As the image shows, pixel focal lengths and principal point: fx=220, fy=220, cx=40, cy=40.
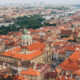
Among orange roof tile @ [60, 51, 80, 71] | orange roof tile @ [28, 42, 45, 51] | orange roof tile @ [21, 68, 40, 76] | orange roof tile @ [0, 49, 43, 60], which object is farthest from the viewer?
orange roof tile @ [28, 42, 45, 51]

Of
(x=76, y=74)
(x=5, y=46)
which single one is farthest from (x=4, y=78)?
(x=5, y=46)

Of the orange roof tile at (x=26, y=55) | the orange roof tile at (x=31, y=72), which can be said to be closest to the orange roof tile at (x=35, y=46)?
the orange roof tile at (x=26, y=55)

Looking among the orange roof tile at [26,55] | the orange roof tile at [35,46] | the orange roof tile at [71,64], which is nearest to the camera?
the orange roof tile at [71,64]

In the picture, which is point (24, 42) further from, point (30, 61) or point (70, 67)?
point (70, 67)

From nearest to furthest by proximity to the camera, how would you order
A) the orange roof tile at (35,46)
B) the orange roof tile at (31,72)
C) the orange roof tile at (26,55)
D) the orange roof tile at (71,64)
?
the orange roof tile at (31,72), the orange roof tile at (71,64), the orange roof tile at (26,55), the orange roof tile at (35,46)

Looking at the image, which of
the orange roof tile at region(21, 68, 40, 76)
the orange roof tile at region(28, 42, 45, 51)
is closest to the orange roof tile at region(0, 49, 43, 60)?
the orange roof tile at region(28, 42, 45, 51)

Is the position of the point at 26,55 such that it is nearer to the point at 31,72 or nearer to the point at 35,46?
the point at 35,46

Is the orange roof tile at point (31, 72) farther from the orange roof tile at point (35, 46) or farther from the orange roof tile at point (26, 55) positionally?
the orange roof tile at point (35, 46)

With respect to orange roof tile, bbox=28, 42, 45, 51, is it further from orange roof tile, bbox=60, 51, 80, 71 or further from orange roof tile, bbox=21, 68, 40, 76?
orange roof tile, bbox=21, 68, 40, 76

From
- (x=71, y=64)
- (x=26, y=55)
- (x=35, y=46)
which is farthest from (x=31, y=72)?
(x=35, y=46)

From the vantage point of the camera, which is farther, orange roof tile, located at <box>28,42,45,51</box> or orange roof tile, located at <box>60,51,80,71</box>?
orange roof tile, located at <box>28,42,45,51</box>

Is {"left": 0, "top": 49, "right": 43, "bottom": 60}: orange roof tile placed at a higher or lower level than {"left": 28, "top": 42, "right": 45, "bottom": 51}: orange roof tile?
lower
